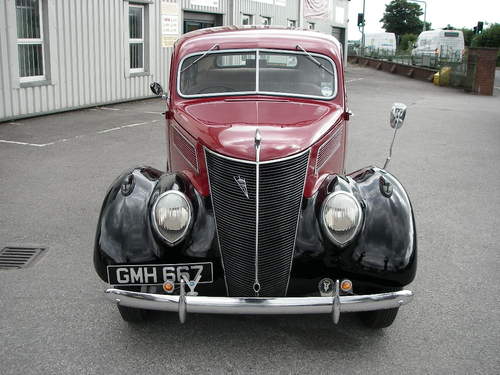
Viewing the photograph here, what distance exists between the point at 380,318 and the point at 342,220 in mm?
828

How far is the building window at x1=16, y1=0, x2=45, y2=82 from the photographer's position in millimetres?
11875

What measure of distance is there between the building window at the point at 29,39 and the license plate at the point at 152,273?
963cm

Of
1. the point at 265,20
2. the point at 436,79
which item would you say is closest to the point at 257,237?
the point at 265,20

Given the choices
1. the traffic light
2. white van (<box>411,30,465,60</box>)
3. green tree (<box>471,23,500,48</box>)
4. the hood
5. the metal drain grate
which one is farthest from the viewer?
green tree (<box>471,23,500,48</box>)

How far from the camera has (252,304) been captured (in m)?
3.31

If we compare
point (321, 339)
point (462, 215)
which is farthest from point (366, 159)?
point (321, 339)

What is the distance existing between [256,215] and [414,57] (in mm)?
33351

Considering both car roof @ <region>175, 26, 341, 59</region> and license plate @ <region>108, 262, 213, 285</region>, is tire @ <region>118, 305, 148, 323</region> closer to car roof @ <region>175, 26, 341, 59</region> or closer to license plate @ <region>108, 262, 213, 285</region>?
license plate @ <region>108, 262, 213, 285</region>

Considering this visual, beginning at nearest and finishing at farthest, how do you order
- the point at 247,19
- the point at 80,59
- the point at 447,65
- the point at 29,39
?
1. the point at 29,39
2. the point at 80,59
3. the point at 247,19
4. the point at 447,65

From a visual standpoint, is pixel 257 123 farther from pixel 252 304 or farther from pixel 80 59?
pixel 80 59

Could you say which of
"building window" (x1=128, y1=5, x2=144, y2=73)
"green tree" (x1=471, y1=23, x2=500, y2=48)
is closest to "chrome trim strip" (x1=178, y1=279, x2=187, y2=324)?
"building window" (x1=128, y1=5, x2=144, y2=73)

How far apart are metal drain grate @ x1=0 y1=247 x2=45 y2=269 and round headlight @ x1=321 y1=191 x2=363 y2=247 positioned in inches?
109

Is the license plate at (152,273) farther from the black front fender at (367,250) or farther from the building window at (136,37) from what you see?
the building window at (136,37)

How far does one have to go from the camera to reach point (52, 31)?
40.9ft
